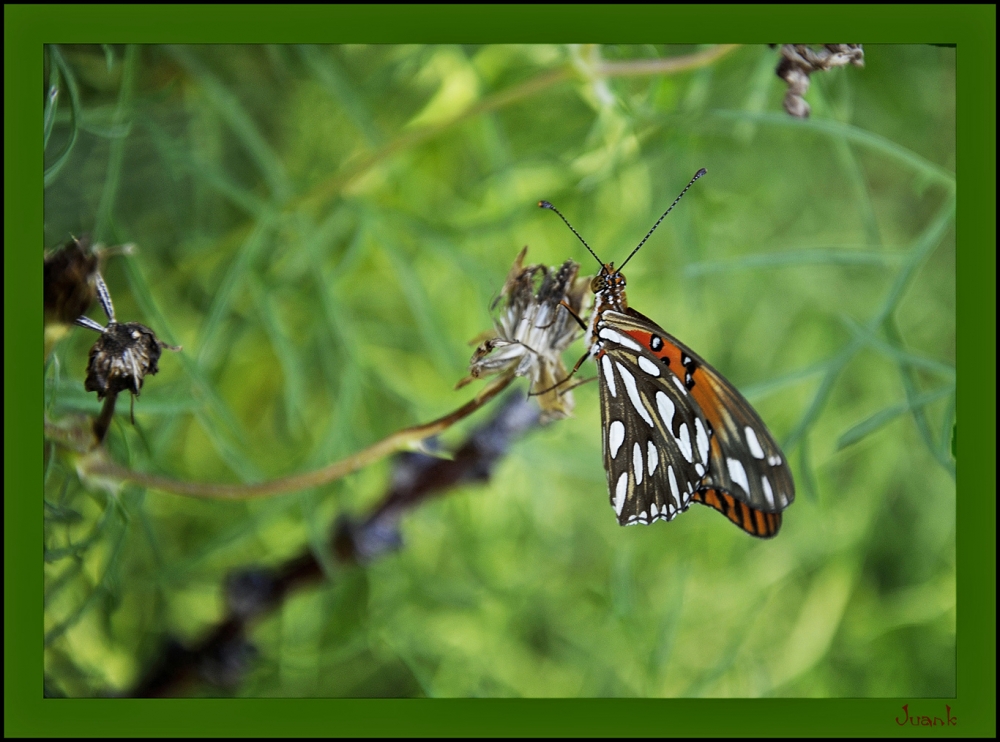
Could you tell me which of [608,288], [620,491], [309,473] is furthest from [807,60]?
[309,473]

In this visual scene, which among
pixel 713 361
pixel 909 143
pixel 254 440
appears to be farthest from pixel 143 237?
pixel 909 143

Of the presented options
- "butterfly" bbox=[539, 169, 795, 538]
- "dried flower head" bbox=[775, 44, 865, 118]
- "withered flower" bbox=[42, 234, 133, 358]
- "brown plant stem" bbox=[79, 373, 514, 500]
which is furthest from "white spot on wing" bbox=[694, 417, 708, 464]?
"withered flower" bbox=[42, 234, 133, 358]

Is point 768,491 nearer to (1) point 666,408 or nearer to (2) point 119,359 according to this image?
(1) point 666,408

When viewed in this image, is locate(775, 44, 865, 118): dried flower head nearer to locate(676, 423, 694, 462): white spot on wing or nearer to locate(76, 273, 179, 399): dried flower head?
locate(676, 423, 694, 462): white spot on wing

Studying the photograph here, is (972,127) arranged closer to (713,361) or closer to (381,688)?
(713,361)
